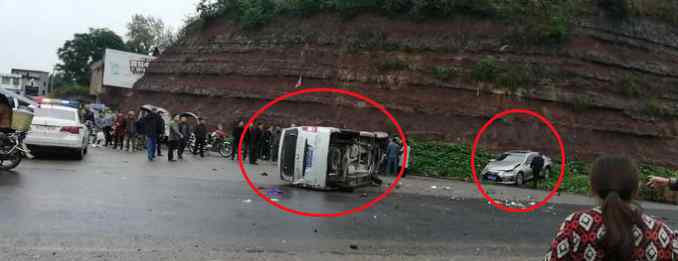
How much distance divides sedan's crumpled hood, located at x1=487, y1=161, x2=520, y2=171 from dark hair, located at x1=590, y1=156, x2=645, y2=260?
21194 millimetres

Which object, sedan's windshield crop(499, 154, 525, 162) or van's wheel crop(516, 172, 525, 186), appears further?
sedan's windshield crop(499, 154, 525, 162)

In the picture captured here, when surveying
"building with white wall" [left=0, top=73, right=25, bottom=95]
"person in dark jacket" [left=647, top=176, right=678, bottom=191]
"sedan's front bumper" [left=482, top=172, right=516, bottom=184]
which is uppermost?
"building with white wall" [left=0, top=73, right=25, bottom=95]

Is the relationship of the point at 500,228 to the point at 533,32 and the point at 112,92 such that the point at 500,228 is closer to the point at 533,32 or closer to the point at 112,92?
the point at 533,32

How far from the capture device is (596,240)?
306 cm

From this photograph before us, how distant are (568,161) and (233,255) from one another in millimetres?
24511

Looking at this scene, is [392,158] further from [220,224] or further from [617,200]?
[617,200]

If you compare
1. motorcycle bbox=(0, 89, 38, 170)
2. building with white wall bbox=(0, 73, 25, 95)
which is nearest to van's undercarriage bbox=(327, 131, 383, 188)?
motorcycle bbox=(0, 89, 38, 170)

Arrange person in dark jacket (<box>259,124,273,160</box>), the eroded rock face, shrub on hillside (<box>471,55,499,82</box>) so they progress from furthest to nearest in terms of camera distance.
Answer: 1. shrub on hillside (<box>471,55,499,82</box>)
2. the eroded rock face
3. person in dark jacket (<box>259,124,273,160</box>)

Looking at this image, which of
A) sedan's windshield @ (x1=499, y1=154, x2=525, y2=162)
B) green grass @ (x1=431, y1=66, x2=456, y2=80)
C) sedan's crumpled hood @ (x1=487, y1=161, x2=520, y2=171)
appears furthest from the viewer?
green grass @ (x1=431, y1=66, x2=456, y2=80)

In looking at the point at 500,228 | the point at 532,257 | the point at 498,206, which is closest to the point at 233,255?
the point at 532,257

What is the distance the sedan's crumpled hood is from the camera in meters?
23.7

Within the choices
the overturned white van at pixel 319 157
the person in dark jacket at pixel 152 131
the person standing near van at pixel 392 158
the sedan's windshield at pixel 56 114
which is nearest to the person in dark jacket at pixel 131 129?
the person in dark jacket at pixel 152 131

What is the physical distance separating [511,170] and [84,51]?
92593 mm

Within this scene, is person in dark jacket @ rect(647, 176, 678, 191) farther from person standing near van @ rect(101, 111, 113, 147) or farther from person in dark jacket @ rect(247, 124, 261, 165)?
person standing near van @ rect(101, 111, 113, 147)
